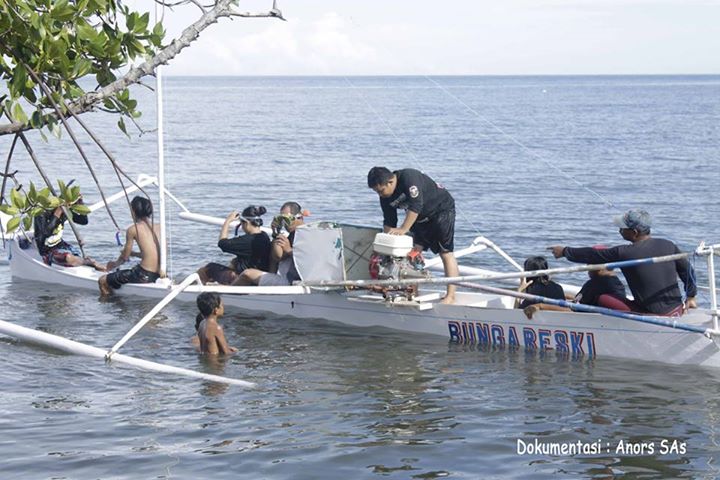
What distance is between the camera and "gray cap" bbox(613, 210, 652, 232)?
1058 cm

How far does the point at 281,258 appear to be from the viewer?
13.4 meters

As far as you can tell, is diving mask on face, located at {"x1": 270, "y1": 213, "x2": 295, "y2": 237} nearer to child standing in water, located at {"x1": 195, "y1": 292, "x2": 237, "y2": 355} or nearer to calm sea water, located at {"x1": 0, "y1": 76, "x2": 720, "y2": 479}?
calm sea water, located at {"x1": 0, "y1": 76, "x2": 720, "y2": 479}

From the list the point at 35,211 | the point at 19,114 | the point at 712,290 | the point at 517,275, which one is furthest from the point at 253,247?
the point at 19,114

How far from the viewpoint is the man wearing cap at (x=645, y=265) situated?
10562 millimetres

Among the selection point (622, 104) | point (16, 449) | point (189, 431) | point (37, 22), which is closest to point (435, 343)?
point (189, 431)

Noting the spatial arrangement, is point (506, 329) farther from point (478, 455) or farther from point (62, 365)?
point (62, 365)

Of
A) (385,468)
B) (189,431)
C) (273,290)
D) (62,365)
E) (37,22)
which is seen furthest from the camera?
(273,290)

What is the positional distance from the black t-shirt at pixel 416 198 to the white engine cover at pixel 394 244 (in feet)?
1.41

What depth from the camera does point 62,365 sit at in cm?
1170

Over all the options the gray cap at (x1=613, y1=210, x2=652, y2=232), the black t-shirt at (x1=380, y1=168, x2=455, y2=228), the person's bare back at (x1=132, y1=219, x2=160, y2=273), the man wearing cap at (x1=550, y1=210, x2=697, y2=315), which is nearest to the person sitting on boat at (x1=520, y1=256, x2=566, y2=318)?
the man wearing cap at (x1=550, y1=210, x2=697, y2=315)

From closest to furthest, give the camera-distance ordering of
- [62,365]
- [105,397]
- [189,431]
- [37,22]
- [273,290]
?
[37,22] < [189,431] < [105,397] < [62,365] < [273,290]

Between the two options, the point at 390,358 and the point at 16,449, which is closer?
the point at 16,449

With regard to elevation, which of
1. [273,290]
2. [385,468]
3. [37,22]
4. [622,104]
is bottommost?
[385,468]

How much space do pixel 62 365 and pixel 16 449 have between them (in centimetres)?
288
